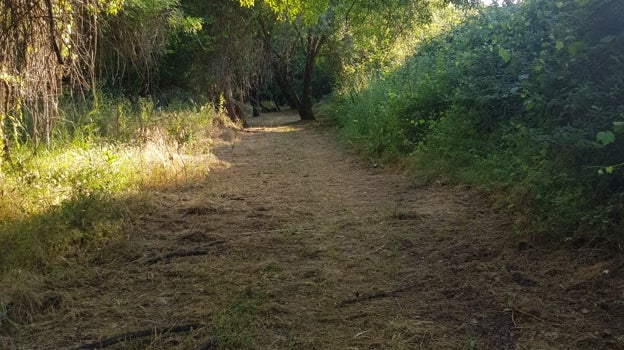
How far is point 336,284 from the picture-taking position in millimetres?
3545

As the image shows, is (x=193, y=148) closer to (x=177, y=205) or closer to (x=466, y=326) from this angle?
(x=177, y=205)

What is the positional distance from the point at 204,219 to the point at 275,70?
15.4 m

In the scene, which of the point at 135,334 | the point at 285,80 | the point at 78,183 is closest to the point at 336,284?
the point at 135,334

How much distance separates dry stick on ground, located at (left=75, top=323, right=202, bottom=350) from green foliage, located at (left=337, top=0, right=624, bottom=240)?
8.82 feet

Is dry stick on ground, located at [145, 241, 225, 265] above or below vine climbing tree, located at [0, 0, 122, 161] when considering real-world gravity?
below

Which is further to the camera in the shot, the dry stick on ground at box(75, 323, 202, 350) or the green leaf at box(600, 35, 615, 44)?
the green leaf at box(600, 35, 615, 44)

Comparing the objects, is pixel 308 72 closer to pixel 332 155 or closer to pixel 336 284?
pixel 332 155

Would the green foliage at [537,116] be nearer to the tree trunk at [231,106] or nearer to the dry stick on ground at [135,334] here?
the dry stick on ground at [135,334]

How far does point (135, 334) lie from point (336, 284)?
1399 millimetres

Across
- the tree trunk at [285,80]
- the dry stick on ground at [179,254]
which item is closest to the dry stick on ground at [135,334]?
the dry stick on ground at [179,254]

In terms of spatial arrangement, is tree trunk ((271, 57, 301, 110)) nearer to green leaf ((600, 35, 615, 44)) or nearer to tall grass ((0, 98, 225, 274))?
tall grass ((0, 98, 225, 274))

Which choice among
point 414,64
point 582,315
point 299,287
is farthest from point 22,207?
point 414,64

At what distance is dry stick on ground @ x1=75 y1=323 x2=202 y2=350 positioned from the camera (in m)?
2.76

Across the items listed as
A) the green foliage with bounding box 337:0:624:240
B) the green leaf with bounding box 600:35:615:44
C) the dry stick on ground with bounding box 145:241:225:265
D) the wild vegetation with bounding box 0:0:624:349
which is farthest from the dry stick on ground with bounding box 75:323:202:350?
the green leaf with bounding box 600:35:615:44
